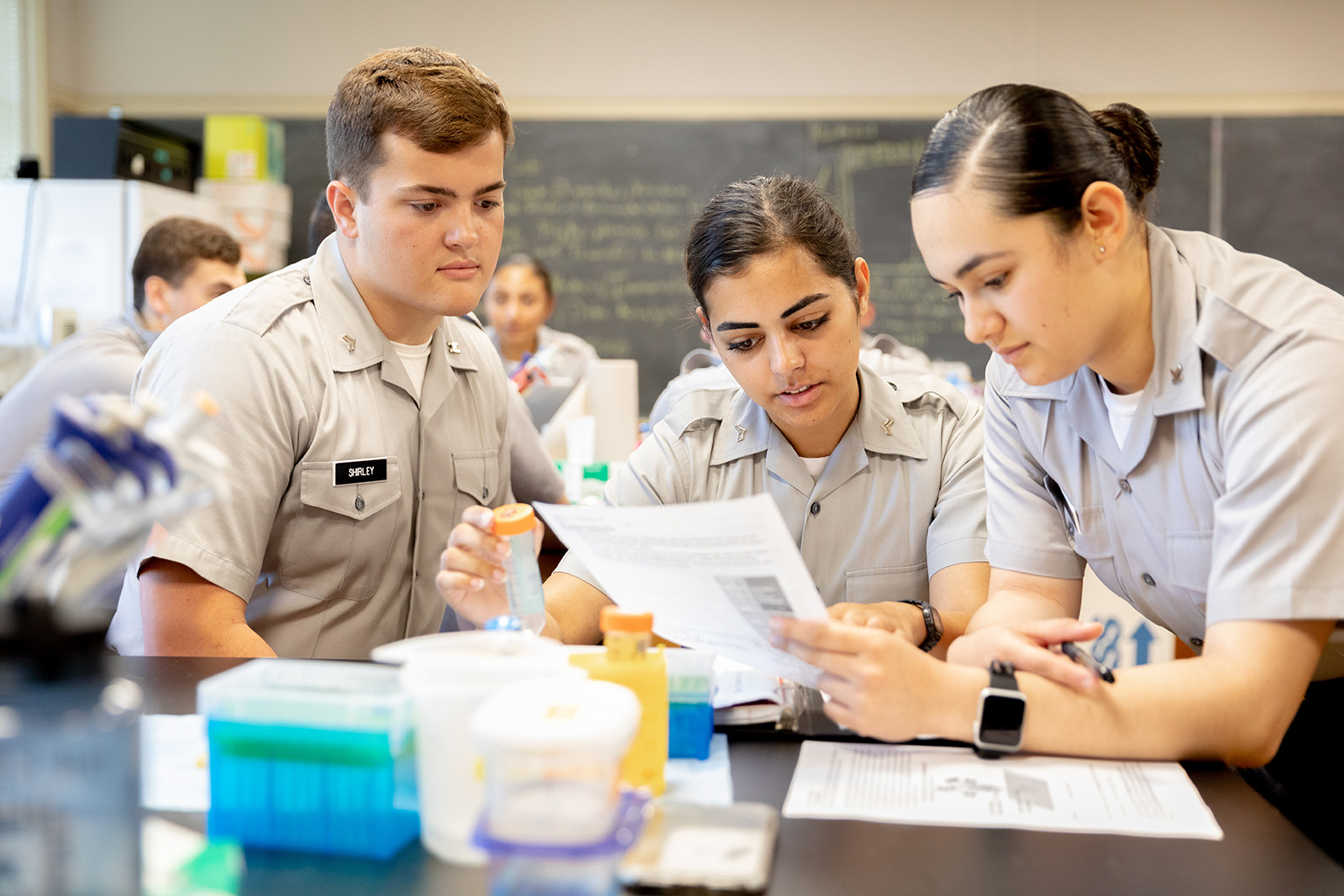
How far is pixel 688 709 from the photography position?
3.14 feet

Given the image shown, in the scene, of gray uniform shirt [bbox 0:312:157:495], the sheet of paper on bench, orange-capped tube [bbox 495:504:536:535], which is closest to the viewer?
the sheet of paper on bench

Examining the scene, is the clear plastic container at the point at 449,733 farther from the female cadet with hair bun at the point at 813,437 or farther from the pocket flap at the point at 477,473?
the pocket flap at the point at 477,473

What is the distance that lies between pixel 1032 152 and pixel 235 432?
1062 millimetres

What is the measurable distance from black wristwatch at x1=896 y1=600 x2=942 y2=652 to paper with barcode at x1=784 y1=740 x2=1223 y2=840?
371 mm

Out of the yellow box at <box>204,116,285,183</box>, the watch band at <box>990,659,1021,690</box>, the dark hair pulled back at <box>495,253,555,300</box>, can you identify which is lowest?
the watch band at <box>990,659,1021,690</box>

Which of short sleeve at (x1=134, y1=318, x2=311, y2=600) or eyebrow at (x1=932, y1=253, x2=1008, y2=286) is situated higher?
eyebrow at (x1=932, y1=253, x2=1008, y2=286)

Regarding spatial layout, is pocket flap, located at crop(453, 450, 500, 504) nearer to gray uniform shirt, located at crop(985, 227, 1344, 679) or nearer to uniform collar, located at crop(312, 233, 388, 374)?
uniform collar, located at crop(312, 233, 388, 374)

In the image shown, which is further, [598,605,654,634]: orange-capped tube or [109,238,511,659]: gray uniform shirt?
[109,238,511,659]: gray uniform shirt

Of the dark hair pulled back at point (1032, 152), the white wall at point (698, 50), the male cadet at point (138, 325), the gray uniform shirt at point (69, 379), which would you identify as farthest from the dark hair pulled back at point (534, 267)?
the dark hair pulled back at point (1032, 152)

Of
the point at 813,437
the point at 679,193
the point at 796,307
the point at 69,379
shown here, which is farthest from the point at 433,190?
the point at 679,193

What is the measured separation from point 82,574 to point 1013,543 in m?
1.03

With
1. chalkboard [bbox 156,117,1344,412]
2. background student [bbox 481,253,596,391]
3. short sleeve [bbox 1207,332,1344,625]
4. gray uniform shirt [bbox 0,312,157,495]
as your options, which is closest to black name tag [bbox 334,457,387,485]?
short sleeve [bbox 1207,332,1344,625]

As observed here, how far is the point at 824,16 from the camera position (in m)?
4.88

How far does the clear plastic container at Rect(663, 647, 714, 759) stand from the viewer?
0.96 m
